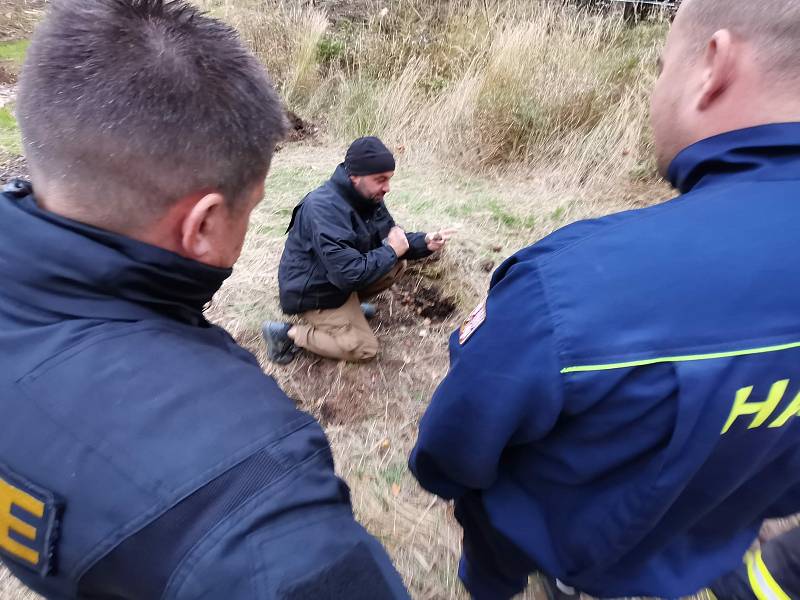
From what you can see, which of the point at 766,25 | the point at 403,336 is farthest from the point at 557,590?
the point at 403,336

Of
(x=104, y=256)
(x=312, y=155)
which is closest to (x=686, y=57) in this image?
(x=104, y=256)

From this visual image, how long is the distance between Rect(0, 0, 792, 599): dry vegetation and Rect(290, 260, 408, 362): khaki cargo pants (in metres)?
0.12

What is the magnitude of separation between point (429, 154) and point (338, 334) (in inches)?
136

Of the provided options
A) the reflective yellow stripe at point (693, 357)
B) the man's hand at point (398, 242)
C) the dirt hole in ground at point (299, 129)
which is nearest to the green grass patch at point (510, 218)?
the man's hand at point (398, 242)

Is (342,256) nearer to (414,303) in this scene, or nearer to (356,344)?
(356,344)

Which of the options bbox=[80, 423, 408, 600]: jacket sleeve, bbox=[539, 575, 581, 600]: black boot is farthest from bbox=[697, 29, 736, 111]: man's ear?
bbox=[539, 575, 581, 600]: black boot

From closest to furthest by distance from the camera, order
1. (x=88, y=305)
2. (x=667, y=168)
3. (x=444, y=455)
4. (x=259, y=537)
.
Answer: (x=259, y=537) < (x=88, y=305) < (x=667, y=168) < (x=444, y=455)

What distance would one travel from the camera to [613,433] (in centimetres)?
100

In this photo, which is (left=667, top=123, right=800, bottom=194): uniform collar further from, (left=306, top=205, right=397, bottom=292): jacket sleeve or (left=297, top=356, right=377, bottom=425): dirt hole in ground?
(left=297, top=356, right=377, bottom=425): dirt hole in ground

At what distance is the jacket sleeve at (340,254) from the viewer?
295cm

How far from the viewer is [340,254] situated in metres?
2.94

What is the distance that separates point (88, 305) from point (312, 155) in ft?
19.2

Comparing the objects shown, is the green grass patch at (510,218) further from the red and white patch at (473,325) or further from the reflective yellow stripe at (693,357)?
the reflective yellow stripe at (693,357)

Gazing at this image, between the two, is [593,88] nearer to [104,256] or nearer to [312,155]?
[312,155]
